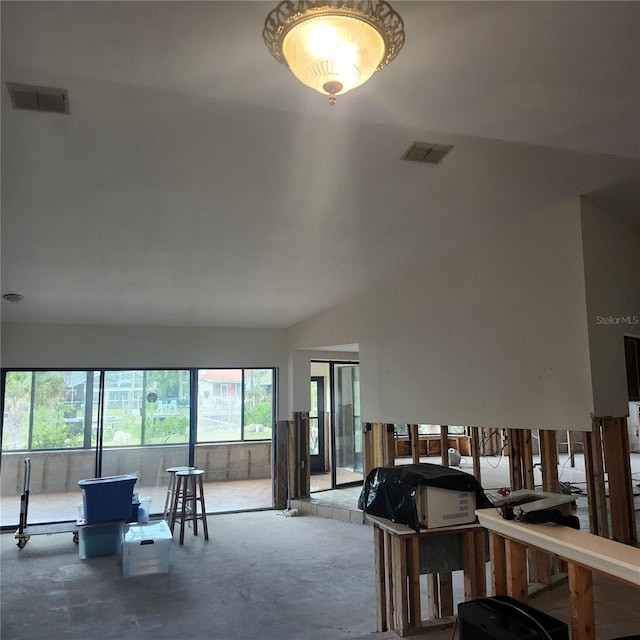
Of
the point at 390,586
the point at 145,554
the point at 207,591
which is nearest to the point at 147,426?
the point at 145,554

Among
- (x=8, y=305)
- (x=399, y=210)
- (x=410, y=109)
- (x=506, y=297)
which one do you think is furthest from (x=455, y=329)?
(x=8, y=305)

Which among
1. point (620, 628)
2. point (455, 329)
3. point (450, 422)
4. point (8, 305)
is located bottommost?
point (620, 628)

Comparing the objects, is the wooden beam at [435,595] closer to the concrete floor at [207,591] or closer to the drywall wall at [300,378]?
the concrete floor at [207,591]

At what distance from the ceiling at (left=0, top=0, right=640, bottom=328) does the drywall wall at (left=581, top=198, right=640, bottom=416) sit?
35 centimetres

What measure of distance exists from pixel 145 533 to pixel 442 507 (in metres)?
3.42

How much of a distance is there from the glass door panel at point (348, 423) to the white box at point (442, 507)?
536cm

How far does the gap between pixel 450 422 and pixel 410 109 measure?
311cm

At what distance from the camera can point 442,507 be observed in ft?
10.3

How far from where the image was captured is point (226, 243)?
14.7 feet

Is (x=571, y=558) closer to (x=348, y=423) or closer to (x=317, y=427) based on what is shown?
(x=348, y=423)

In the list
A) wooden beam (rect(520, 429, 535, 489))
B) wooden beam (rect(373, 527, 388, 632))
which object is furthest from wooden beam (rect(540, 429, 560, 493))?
wooden beam (rect(373, 527, 388, 632))

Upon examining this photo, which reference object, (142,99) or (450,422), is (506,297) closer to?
(450,422)

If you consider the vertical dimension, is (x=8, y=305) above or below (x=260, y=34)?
below

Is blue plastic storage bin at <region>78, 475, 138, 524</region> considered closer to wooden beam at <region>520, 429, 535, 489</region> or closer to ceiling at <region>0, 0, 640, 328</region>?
ceiling at <region>0, 0, 640, 328</region>
